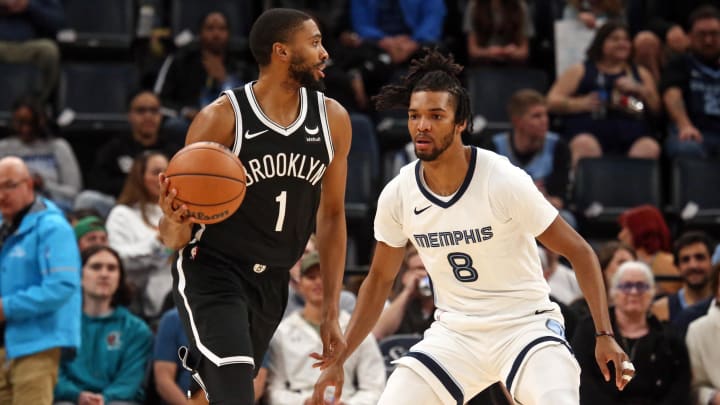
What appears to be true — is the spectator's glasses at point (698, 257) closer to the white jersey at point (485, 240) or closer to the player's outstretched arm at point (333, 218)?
the white jersey at point (485, 240)

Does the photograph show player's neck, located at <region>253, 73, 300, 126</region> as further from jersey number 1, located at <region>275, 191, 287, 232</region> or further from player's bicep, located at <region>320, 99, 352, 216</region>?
jersey number 1, located at <region>275, 191, 287, 232</region>

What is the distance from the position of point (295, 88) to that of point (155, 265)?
362cm

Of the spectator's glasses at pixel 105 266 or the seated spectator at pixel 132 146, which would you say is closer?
the spectator's glasses at pixel 105 266

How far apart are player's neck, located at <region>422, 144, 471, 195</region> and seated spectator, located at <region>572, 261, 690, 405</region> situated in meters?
2.41

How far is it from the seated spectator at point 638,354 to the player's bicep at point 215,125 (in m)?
3.12

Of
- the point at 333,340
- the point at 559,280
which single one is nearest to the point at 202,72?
the point at 559,280

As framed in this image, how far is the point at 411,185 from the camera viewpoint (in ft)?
16.9

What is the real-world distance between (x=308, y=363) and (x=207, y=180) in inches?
119

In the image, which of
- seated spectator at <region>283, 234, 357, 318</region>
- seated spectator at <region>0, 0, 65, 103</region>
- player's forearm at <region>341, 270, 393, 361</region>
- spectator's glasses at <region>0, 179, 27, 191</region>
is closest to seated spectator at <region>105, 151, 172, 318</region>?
seated spectator at <region>283, 234, 357, 318</region>

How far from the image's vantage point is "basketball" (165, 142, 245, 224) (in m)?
4.52

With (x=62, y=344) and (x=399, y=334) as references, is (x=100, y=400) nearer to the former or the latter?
(x=62, y=344)

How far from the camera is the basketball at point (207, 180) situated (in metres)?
4.52

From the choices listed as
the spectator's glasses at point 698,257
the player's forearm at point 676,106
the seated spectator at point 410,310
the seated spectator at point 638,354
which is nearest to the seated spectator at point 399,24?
the player's forearm at point 676,106

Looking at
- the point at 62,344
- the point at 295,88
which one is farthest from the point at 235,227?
the point at 62,344
